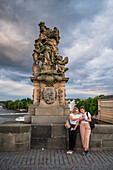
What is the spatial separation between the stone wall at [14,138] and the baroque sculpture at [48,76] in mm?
1354

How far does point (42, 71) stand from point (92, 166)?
16.3 feet

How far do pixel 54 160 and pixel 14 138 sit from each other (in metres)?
1.90

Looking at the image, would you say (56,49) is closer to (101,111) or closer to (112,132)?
(112,132)

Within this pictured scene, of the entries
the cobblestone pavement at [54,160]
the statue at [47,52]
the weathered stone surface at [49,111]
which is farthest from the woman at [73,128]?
the statue at [47,52]

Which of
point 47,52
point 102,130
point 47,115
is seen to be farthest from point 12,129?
point 47,52

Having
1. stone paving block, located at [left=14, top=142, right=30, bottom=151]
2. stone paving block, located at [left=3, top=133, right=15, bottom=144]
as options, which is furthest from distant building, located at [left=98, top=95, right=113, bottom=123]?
stone paving block, located at [left=3, top=133, right=15, bottom=144]

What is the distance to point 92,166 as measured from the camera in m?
3.58

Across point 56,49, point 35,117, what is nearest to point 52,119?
point 35,117

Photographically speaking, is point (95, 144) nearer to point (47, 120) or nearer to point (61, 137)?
point (61, 137)

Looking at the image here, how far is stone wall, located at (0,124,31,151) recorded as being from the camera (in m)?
4.75

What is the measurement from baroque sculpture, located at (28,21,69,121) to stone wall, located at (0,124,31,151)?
135 cm

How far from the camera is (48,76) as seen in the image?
6633 millimetres

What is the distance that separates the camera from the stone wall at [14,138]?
15.6 ft

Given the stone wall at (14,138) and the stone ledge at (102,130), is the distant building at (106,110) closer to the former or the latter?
the stone ledge at (102,130)
